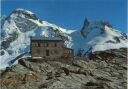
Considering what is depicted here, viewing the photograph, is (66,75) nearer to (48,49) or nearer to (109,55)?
(109,55)

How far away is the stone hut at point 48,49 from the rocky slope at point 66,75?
1037cm

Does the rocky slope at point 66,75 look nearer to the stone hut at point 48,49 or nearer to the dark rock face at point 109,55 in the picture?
the dark rock face at point 109,55

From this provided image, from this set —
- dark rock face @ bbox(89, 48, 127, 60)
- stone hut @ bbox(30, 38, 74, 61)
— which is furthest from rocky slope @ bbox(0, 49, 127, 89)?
stone hut @ bbox(30, 38, 74, 61)

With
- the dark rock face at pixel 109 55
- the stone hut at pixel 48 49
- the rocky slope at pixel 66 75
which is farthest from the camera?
the stone hut at pixel 48 49

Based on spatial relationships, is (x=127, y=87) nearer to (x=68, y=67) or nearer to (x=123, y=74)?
(x=123, y=74)

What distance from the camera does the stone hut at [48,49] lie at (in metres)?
98.5

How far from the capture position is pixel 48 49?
337 ft

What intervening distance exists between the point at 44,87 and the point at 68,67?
14.6 metres

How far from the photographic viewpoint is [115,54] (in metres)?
97.6

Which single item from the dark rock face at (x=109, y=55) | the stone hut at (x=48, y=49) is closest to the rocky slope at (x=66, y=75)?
the dark rock face at (x=109, y=55)

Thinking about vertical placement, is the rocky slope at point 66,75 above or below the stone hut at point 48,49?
below

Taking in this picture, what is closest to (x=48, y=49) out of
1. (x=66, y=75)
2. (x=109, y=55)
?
(x=109, y=55)

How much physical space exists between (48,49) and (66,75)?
2840 centimetres

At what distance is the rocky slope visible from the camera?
6901cm
